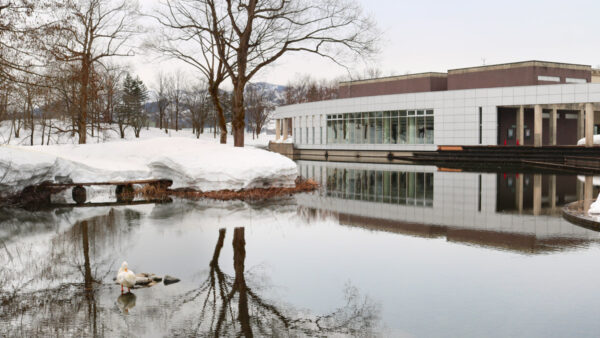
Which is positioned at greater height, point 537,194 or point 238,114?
point 238,114

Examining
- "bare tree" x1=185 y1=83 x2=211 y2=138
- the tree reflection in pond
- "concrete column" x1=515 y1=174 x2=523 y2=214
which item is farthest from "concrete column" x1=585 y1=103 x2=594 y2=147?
"bare tree" x1=185 y1=83 x2=211 y2=138

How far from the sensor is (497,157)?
4384 centimetres

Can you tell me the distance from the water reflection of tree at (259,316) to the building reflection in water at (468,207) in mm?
5255

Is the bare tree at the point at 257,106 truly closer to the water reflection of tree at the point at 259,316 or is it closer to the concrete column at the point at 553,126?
the concrete column at the point at 553,126

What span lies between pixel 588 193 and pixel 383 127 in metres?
37.7

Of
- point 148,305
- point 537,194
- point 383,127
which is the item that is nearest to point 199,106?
point 383,127

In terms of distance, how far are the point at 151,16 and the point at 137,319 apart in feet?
84.0

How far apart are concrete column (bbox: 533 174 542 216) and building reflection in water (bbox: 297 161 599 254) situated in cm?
3

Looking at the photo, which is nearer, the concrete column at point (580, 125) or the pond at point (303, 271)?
the pond at point (303, 271)

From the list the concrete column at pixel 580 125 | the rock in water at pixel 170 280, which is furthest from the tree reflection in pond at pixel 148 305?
the concrete column at pixel 580 125

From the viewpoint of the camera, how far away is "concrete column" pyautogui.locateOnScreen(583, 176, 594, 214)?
1543 centimetres

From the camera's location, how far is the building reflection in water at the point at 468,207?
12.0 meters

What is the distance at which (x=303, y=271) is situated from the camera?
8.95m

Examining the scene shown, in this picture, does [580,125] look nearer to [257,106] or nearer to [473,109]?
[473,109]
